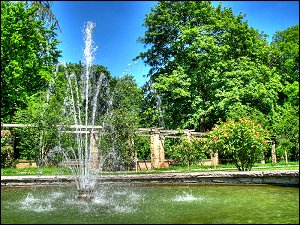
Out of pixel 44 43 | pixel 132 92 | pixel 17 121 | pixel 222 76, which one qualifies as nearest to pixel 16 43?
pixel 44 43

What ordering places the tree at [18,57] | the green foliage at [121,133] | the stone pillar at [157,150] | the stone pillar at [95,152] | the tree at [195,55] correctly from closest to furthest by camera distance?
the stone pillar at [95,152], the green foliage at [121,133], the tree at [18,57], the stone pillar at [157,150], the tree at [195,55]

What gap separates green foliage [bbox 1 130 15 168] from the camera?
20.6 metres

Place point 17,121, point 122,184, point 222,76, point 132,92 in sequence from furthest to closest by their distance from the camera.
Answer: point 132,92 → point 222,76 → point 17,121 → point 122,184

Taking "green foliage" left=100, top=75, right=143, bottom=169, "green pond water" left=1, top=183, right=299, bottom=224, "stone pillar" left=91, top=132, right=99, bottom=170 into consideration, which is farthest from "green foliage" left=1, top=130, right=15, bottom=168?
"green pond water" left=1, top=183, right=299, bottom=224

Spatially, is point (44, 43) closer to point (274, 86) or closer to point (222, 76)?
point (222, 76)

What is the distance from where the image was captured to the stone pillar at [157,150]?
24.7 metres

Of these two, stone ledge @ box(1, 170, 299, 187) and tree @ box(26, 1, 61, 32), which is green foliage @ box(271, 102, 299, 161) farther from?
tree @ box(26, 1, 61, 32)

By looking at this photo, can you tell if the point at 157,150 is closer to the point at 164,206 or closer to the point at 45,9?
the point at 45,9

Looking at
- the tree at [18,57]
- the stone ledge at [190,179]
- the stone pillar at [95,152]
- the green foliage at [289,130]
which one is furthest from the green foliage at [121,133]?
the stone ledge at [190,179]

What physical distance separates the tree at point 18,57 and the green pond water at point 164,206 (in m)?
13.8

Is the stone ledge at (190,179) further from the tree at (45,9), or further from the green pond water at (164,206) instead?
the tree at (45,9)

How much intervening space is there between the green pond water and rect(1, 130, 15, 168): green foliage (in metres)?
10.5

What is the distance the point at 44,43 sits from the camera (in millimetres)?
25734

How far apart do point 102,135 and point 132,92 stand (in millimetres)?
22672
